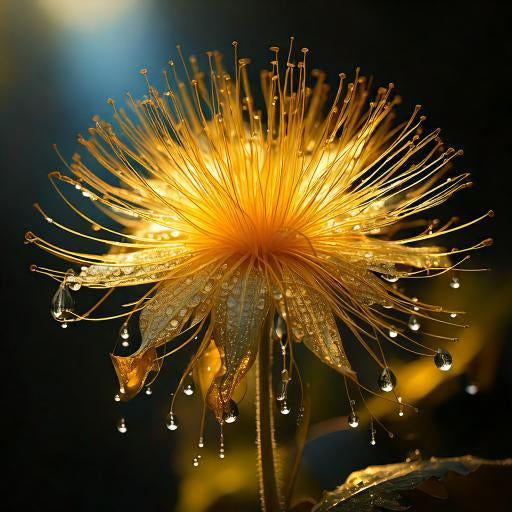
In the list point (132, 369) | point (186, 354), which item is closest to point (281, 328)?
point (132, 369)

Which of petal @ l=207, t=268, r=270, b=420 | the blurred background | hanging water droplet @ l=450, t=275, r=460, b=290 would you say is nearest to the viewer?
petal @ l=207, t=268, r=270, b=420

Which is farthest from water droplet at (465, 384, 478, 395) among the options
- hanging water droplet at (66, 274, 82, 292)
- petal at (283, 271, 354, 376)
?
hanging water droplet at (66, 274, 82, 292)

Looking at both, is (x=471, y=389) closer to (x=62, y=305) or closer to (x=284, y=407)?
(x=284, y=407)

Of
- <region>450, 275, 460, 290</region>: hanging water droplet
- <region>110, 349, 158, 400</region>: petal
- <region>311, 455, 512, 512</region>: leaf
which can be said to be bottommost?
<region>311, 455, 512, 512</region>: leaf

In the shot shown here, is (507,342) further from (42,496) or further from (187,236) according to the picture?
(42,496)

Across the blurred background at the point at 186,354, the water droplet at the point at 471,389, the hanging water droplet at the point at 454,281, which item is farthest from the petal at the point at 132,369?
the water droplet at the point at 471,389

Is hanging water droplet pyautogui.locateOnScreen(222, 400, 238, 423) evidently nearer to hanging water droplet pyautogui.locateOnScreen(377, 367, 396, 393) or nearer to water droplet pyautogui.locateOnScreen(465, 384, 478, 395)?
hanging water droplet pyautogui.locateOnScreen(377, 367, 396, 393)
